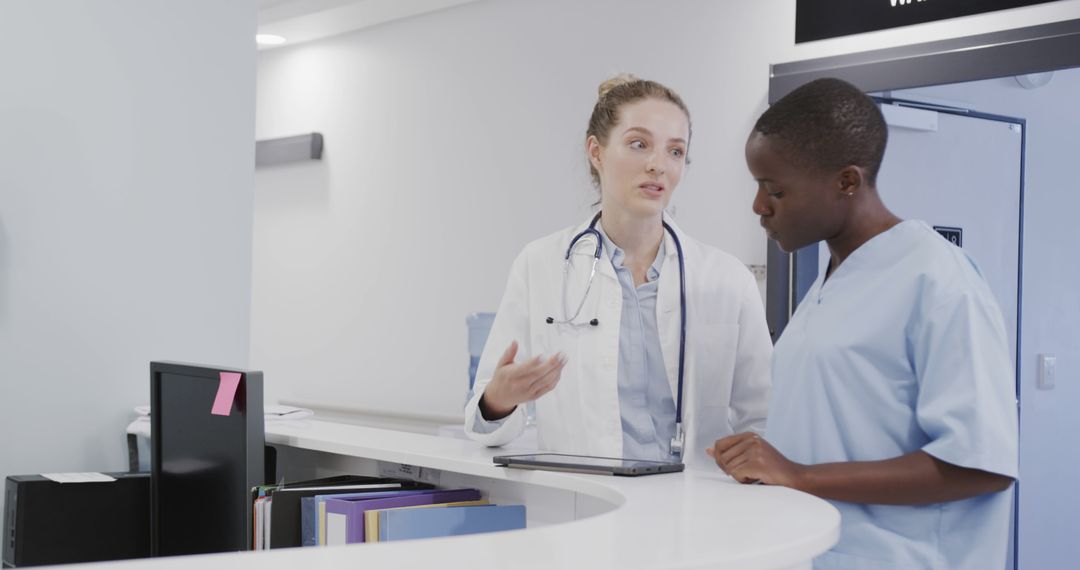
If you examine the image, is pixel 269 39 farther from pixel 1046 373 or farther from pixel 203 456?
pixel 1046 373

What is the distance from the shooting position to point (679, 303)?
2.22 meters

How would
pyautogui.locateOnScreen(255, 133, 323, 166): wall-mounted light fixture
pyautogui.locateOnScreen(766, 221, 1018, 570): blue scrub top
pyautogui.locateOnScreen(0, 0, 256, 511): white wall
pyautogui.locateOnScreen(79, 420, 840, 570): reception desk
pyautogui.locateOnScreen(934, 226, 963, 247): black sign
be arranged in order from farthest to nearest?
pyautogui.locateOnScreen(255, 133, 323, 166): wall-mounted light fixture, pyautogui.locateOnScreen(934, 226, 963, 247): black sign, pyautogui.locateOnScreen(0, 0, 256, 511): white wall, pyautogui.locateOnScreen(766, 221, 1018, 570): blue scrub top, pyautogui.locateOnScreen(79, 420, 840, 570): reception desk

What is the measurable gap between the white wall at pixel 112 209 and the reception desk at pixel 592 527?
3.26ft

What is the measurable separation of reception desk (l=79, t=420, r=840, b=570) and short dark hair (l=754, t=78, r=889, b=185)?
1.61ft

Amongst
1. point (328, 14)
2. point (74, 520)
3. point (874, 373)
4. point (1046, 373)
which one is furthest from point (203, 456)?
point (328, 14)

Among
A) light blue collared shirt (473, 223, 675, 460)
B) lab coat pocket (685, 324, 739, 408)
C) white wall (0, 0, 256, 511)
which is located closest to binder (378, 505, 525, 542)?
light blue collared shirt (473, 223, 675, 460)

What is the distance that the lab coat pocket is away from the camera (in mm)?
2172

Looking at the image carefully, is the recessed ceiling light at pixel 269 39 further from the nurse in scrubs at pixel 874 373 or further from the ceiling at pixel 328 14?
the nurse in scrubs at pixel 874 373

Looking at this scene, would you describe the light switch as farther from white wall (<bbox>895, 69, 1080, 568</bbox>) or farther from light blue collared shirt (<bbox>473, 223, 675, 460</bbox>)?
light blue collared shirt (<bbox>473, 223, 675, 460</bbox>)

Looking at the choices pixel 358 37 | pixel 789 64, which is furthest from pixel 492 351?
pixel 358 37

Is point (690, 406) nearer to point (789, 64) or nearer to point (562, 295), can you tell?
point (562, 295)

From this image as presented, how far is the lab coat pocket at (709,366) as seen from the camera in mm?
2172

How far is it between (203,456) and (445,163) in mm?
2954

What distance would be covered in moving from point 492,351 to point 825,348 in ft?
2.78
